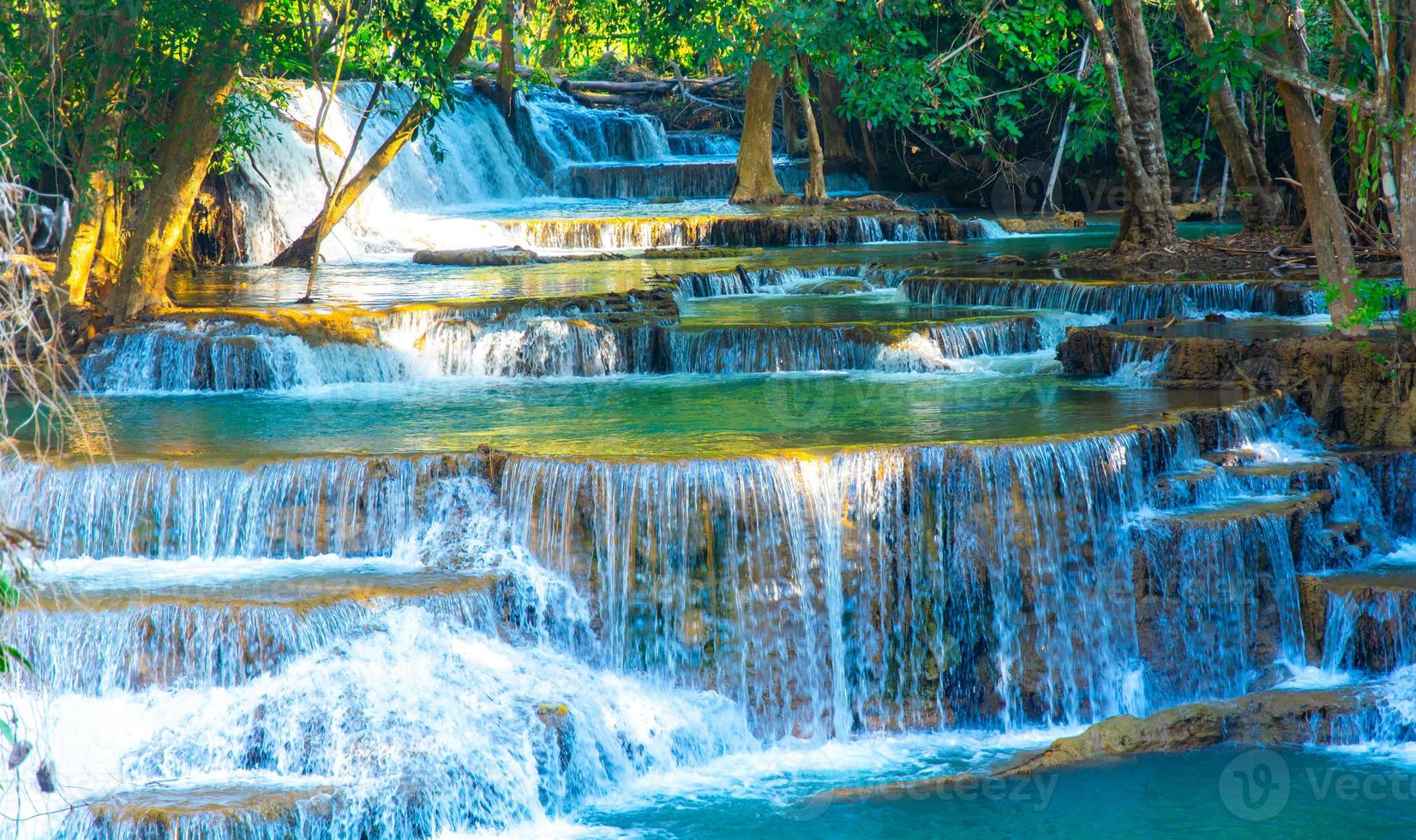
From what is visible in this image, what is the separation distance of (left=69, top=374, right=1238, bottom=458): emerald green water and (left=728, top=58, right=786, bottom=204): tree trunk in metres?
12.0

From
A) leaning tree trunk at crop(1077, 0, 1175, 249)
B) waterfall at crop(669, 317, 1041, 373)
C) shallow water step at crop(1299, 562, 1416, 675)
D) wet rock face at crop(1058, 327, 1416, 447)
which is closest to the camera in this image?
shallow water step at crop(1299, 562, 1416, 675)

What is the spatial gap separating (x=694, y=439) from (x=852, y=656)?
1.84 meters

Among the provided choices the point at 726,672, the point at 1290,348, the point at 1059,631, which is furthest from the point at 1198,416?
the point at 726,672

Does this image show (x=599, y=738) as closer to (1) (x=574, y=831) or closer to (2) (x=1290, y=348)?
(1) (x=574, y=831)

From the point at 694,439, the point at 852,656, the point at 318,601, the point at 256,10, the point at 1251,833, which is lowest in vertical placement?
the point at 1251,833

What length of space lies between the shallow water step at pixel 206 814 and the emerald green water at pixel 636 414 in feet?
9.26

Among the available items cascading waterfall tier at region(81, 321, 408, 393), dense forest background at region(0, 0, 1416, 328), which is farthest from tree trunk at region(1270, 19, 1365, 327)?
cascading waterfall tier at region(81, 321, 408, 393)

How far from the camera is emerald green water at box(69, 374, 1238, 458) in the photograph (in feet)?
29.5

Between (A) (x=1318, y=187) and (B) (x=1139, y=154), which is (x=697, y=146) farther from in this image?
(A) (x=1318, y=187)

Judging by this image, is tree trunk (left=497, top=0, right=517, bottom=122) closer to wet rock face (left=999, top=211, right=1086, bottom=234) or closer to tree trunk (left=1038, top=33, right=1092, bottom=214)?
wet rock face (left=999, top=211, right=1086, bottom=234)

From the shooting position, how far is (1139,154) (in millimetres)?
16391

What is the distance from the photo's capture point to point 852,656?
7910 millimetres

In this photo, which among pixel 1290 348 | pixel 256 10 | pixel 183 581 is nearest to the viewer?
pixel 183 581

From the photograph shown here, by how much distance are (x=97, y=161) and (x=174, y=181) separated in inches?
30.8
